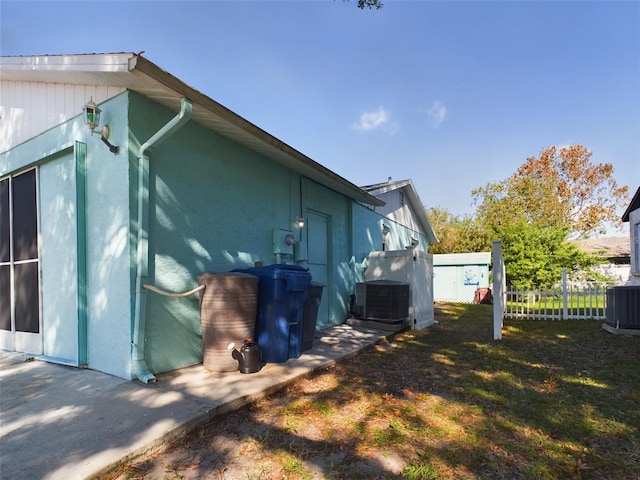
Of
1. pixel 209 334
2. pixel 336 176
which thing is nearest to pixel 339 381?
pixel 209 334

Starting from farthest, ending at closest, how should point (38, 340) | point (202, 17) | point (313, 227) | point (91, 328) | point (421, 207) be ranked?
point (421, 207) < point (313, 227) < point (202, 17) < point (38, 340) < point (91, 328)

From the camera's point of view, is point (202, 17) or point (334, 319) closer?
point (202, 17)

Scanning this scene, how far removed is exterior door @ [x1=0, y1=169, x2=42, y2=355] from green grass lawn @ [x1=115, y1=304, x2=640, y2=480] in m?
3.89

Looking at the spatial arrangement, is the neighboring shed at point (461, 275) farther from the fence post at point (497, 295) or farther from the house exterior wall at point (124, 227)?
the house exterior wall at point (124, 227)

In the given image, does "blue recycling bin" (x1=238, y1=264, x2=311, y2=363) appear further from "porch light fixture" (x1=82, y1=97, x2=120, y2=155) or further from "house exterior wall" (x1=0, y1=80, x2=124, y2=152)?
"house exterior wall" (x1=0, y1=80, x2=124, y2=152)

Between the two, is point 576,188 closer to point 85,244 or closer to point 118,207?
point 118,207

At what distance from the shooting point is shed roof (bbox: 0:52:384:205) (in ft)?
10.9

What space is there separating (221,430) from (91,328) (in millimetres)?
2388

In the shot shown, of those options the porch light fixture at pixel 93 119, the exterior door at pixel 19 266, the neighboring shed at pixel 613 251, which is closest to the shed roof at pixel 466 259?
the neighboring shed at pixel 613 251

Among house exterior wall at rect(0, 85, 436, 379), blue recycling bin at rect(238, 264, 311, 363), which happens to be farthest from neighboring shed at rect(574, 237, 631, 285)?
house exterior wall at rect(0, 85, 436, 379)

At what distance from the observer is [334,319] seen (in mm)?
8008

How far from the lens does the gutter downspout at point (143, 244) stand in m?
3.61

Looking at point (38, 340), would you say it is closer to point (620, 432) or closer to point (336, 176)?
point (336, 176)

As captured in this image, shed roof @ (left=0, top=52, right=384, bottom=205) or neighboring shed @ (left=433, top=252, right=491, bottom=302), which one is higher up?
shed roof @ (left=0, top=52, right=384, bottom=205)
